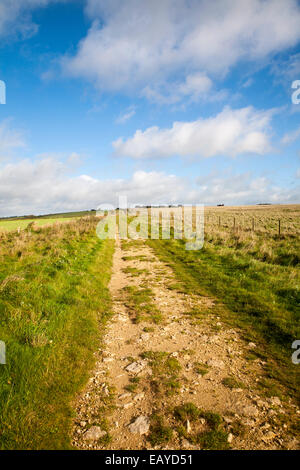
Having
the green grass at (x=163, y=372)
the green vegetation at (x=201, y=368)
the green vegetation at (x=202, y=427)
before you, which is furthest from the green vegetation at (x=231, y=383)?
the green grass at (x=163, y=372)

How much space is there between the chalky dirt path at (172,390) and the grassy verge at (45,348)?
0.34 m

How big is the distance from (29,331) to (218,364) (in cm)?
456

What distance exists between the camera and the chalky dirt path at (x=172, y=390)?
3545 millimetres

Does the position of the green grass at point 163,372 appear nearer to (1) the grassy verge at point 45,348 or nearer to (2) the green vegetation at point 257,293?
(1) the grassy verge at point 45,348

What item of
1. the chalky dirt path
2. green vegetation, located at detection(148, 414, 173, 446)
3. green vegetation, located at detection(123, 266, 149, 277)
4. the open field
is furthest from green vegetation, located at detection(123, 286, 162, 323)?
green vegetation, located at detection(148, 414, 173, 446)

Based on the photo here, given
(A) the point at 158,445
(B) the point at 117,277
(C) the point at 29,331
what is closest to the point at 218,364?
(A) the point at 158,445

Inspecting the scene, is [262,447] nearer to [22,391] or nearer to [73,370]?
[73,370]

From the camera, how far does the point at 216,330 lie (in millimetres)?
6680

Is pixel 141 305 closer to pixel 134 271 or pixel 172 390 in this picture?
pixel 172 390

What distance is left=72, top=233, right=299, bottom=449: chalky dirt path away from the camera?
3.54m

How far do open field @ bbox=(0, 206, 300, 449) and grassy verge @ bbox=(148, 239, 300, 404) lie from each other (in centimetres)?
4

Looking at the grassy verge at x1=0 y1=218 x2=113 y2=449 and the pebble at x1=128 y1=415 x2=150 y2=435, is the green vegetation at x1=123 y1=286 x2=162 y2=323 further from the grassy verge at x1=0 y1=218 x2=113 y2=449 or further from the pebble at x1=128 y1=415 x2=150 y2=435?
the pebble at x1=128 y1=415 x2=150 y2=435

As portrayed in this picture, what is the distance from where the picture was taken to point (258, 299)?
834 cm

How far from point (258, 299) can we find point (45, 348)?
22.7 ft
